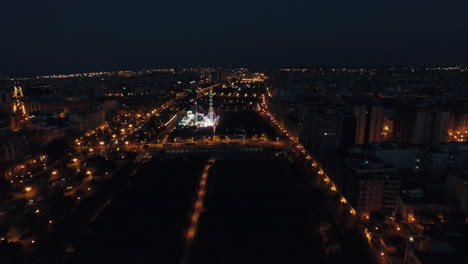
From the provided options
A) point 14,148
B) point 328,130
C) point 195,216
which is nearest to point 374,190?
point 328,130

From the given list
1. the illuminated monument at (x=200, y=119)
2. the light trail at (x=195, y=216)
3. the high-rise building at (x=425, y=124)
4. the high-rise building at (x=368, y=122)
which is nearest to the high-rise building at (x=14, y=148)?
the light trail at (x=195, y=216)

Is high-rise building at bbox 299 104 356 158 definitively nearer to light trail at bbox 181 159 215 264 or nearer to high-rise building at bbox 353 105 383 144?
high-rise building at bbox 353 105 383 144

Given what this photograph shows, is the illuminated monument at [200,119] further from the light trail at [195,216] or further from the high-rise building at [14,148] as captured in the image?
the high-rise building at [14,148]

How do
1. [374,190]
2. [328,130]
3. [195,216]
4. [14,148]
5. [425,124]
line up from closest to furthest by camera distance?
[374,190] < [195,216] < [14,148] < [328,130] < [425,124]

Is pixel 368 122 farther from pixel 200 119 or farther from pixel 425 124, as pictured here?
pixel 200 119

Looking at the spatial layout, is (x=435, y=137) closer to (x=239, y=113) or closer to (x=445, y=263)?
(x=445, y=263)

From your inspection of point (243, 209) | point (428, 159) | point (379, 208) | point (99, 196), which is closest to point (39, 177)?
point (99, 196)

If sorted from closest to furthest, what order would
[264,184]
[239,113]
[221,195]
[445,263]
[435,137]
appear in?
1. [445,263]
2. [221,195]
3. [264,184]
4. [435,137]
5. [239,113]

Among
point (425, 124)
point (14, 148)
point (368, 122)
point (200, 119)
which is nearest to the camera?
point (14, 148)
